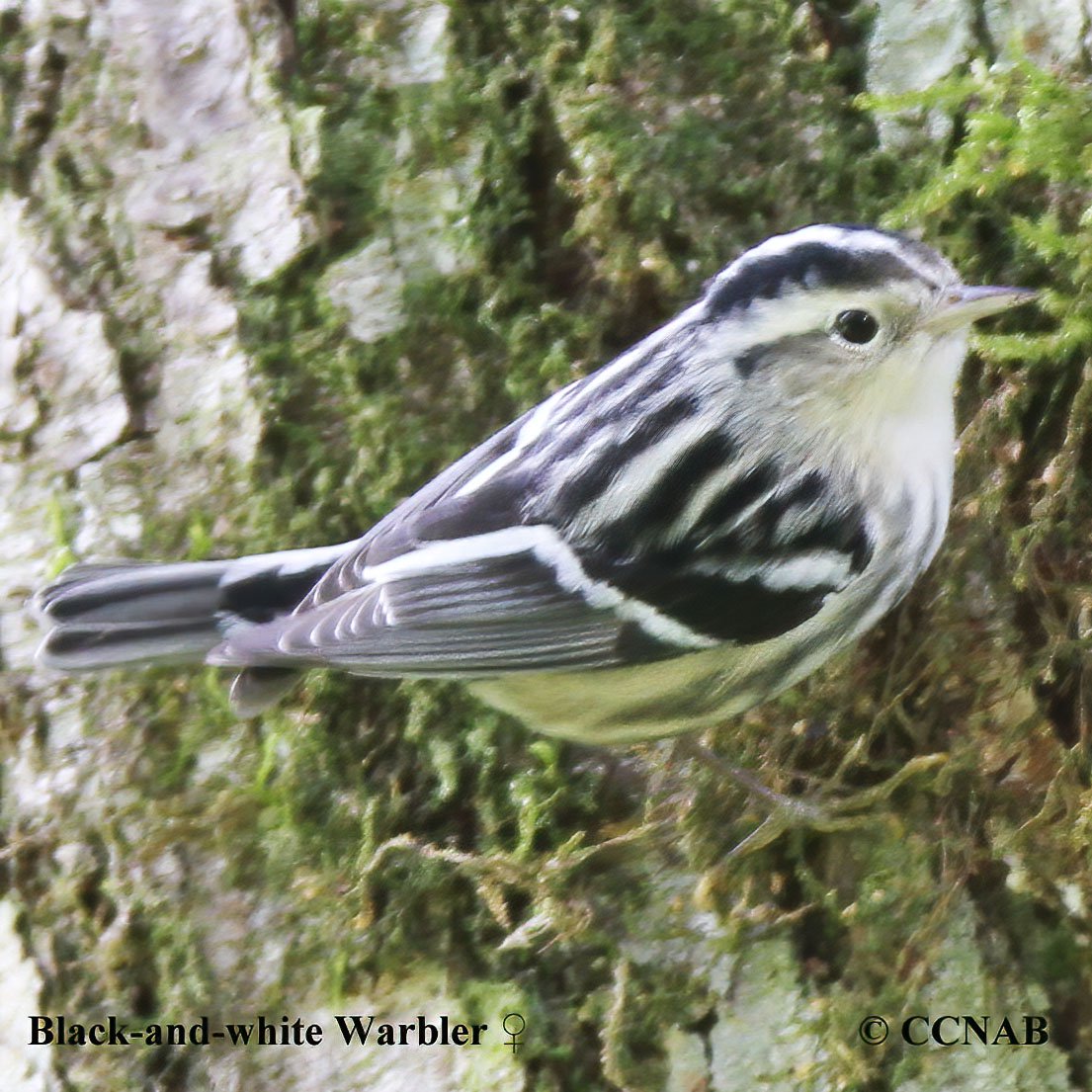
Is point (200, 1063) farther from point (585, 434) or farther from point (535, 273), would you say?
point (535, 273)

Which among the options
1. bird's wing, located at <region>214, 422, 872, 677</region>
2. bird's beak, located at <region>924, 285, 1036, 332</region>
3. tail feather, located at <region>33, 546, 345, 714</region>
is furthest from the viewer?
tail feather, located at <region>33, 546, 345, 714</region>

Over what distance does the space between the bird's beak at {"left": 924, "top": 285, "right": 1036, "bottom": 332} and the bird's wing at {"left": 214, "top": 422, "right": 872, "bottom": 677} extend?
0.88 ft

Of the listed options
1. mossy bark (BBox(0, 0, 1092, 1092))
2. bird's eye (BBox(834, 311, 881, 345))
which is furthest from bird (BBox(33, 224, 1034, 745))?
mossy bark (BBox(0, 0, 1092, 1092))

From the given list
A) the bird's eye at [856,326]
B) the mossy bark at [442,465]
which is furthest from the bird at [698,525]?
the mossy bark at [442,465]

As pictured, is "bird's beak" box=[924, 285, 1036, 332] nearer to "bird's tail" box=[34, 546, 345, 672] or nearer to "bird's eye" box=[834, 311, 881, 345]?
"bird's eye" box=[834, 311, 881, 345]

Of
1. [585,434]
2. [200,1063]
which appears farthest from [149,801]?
[585,434]

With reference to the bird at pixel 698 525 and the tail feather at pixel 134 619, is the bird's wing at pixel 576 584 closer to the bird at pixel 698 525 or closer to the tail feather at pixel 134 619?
the bird at pixel 698 525

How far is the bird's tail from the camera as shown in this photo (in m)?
1.97

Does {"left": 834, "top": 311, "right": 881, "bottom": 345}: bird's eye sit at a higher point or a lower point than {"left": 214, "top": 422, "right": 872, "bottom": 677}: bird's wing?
higher

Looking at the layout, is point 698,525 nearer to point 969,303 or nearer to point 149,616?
point 969,303

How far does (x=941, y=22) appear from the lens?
2127 mm

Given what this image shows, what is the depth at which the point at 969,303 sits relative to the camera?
1747 millimetres

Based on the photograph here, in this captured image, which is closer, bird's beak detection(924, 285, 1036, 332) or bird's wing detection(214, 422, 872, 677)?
bird's beak detection(924, 285, 1036, 332)

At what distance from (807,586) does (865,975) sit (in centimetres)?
54
